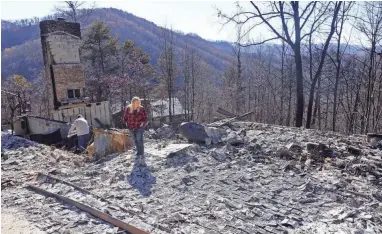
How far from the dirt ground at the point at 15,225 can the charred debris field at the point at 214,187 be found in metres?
0.13

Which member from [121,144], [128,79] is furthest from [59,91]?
[128,79]

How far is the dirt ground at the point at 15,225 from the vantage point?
4.88m

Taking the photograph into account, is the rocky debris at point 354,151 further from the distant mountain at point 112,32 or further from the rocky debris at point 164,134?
the distant mountain at point 112,32

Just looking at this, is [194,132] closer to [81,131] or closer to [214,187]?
[214,187]

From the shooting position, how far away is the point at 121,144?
360 inches

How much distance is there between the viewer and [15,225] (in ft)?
16.7

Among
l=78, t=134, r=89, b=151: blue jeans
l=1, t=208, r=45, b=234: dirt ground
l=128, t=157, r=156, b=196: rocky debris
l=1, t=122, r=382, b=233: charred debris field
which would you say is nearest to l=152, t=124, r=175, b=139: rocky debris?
l=1, t=122, r=382, b=233: charred debris field

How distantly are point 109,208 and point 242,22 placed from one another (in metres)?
11.5

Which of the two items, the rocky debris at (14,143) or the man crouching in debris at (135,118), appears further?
the rocky debris at (14,143)

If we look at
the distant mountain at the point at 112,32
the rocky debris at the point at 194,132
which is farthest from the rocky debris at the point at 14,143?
the distant mountain at the point at 112,32

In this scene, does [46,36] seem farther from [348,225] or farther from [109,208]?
[348,225]

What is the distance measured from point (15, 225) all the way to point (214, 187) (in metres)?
3.54

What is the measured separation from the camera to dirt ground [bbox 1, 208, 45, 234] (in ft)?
16.0

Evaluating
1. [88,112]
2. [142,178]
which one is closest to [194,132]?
[142,178]
